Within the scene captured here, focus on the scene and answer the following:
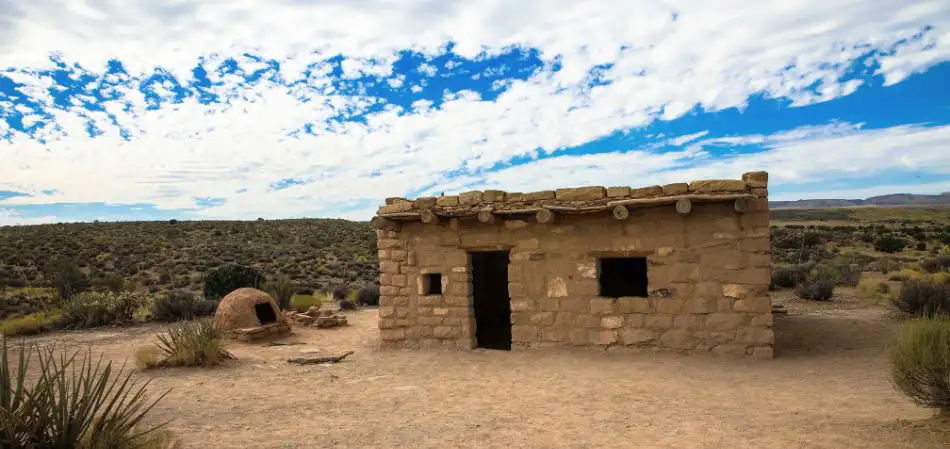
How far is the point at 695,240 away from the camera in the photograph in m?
7.91

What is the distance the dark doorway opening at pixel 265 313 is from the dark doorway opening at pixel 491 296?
3.89 metres

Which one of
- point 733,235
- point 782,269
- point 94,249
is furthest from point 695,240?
point 94,249

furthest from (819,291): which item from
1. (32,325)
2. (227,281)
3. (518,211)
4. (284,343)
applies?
(32,325)

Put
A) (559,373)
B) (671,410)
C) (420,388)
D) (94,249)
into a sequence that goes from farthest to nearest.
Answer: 1. (94,249)
2. (559,373)
3. (420,388)
4. (671,410)

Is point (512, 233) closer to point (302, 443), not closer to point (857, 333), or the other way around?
point (302, 443)

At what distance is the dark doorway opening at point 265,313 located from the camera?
11.2m

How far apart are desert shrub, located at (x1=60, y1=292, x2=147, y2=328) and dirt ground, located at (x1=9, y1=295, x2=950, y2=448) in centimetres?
576

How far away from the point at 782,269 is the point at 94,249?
29241mm

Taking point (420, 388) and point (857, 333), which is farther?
point (857, 333)

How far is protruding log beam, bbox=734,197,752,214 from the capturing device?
24.1 ft

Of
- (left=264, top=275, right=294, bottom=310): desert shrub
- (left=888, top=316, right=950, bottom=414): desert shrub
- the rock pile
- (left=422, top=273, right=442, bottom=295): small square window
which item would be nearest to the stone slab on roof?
(left=422, top=273, right=442, bottom=295): small square window

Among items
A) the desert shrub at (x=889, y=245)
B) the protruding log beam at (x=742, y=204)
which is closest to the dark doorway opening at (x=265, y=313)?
the protruding log beam at (x=742, y=204)

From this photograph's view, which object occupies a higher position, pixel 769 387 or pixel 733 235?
pixel 733 235

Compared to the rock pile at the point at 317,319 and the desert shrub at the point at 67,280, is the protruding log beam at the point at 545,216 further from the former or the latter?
the desert shrub at the point at 67,280
